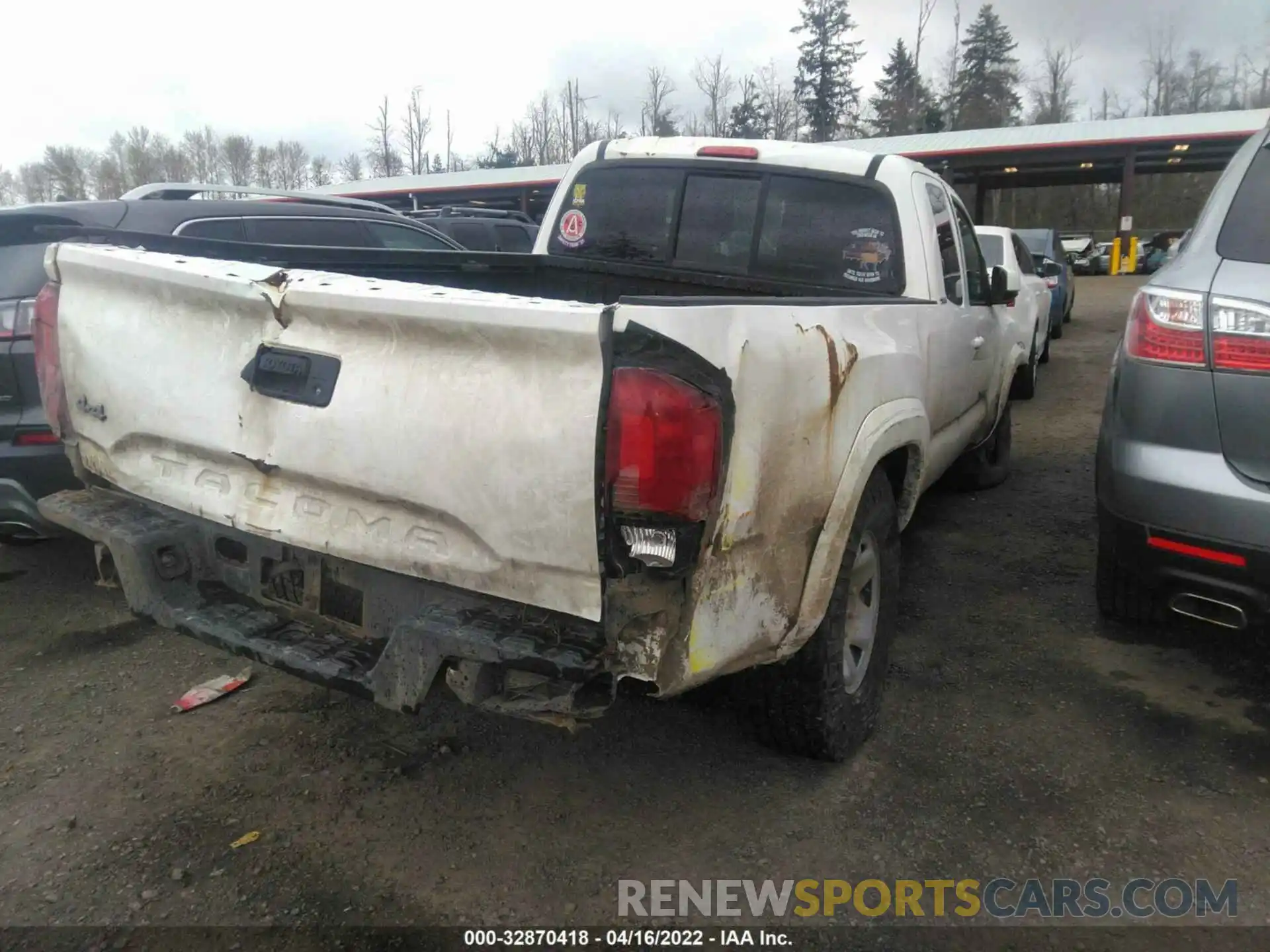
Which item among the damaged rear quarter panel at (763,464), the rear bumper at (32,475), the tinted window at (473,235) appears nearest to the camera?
the damaged rear quarter panel at (763,464)

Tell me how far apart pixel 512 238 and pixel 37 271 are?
6.59m

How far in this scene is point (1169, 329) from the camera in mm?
2893

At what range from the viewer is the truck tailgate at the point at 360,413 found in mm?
1952

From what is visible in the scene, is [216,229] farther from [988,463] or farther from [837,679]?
[988,463]

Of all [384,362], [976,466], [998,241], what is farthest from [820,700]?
[998,241]

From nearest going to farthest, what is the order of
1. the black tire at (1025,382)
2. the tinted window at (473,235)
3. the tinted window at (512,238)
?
1. the black tire at (1025,382)
2. the tinted window at (473,235)
3. the tinted window at (512,238)

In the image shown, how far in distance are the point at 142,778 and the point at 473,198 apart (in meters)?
35.2

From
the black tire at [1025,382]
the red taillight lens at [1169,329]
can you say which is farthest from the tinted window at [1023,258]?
the red taillight lens at [1169,329]

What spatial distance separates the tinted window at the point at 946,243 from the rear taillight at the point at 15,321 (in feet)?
12.3

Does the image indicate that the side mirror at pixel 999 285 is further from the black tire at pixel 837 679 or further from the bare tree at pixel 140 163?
the bare tree at pixel 140 163

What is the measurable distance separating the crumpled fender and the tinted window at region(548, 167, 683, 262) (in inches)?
67.3

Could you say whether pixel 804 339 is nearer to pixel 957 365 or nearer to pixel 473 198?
pixel 957 365

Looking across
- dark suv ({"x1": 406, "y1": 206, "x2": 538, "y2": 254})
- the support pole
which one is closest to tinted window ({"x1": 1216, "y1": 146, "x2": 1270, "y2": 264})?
dark suv ({"x1": 406, "y1": 206, "x2": 538, "y2": 254})

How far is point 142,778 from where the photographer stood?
286 centimetres
